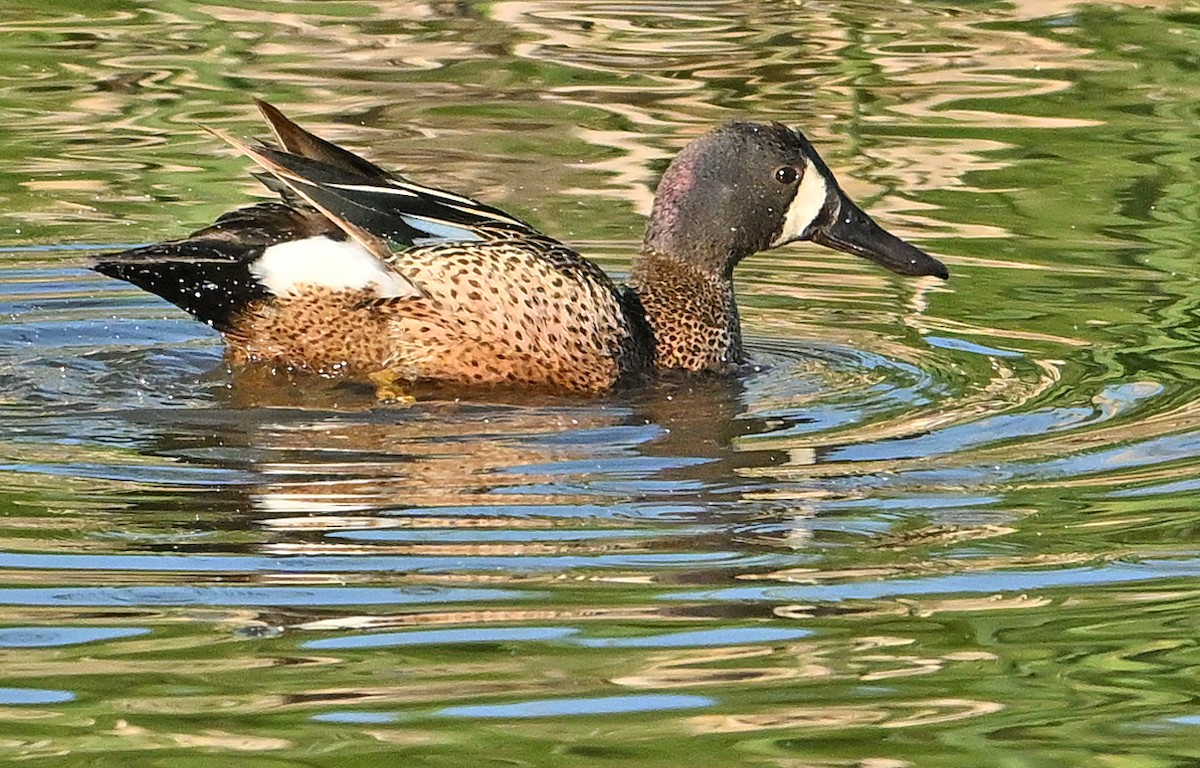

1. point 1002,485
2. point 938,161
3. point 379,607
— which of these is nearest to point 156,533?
point 379,607

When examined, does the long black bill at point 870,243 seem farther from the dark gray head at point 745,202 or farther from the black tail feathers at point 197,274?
the black tail feathers at point 197,274

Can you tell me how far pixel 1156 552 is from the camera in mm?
4789

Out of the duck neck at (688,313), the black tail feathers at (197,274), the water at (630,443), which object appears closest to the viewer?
the water at (630,443)

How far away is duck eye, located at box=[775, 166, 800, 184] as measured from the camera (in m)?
7.30

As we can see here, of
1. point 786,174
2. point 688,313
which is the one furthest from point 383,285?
point 786,174

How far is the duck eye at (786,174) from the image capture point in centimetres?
730

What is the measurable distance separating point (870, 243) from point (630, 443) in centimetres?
168

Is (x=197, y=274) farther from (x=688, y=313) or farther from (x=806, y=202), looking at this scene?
(x=806, y=202)

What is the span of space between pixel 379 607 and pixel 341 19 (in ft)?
22.1

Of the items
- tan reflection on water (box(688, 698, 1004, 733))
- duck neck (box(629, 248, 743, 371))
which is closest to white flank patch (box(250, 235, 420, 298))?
duck neck (box(629, 248, 743, 371))

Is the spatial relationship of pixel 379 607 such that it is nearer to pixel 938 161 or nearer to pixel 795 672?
pixel 795 672

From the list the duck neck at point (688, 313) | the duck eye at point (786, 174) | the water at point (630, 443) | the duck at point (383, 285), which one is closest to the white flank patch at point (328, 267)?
the duck at point (383, 285)

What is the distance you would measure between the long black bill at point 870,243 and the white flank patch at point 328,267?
1494 mm

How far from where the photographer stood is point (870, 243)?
735cm
